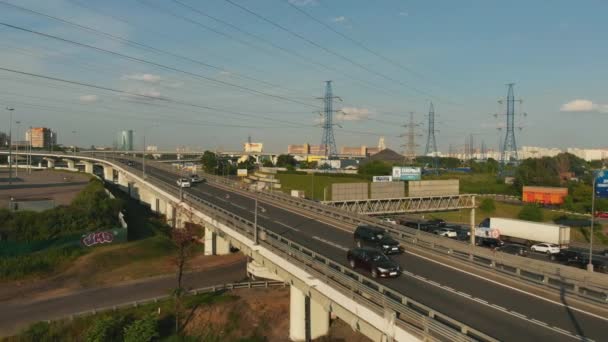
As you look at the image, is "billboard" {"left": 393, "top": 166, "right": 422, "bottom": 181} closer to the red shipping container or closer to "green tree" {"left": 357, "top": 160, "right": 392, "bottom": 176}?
the red shipping container

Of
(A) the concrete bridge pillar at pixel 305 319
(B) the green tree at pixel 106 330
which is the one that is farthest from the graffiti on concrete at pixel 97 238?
(A) the concrete bridge pillar at pixel 305 319

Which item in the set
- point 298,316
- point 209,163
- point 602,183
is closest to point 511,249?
point 602,183

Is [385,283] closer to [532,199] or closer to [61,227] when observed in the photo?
[61,227]

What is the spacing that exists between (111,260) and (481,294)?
142ft

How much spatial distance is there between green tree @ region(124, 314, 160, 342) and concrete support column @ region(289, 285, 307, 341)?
34.2 ft

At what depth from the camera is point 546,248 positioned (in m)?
55.2

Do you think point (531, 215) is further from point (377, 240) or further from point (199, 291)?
point (199, 291)

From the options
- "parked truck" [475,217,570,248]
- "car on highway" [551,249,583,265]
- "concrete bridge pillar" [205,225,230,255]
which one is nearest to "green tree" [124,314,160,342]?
"concrete bridge pillar" [205,225,230,255]

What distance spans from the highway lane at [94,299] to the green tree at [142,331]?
23.1 ft

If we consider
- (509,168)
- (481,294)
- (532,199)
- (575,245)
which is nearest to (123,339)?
(481,294)

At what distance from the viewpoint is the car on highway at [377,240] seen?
34031mm

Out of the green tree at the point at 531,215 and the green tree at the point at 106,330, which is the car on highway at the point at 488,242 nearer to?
the green tree at the point at 531,215

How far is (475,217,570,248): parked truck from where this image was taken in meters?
57.5

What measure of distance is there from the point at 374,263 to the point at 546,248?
38596 mm
